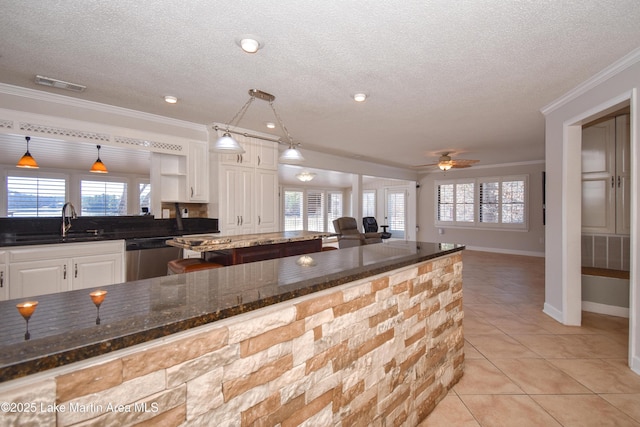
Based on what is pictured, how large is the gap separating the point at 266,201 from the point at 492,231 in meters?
6.13

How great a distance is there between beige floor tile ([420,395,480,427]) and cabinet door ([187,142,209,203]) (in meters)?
3.56

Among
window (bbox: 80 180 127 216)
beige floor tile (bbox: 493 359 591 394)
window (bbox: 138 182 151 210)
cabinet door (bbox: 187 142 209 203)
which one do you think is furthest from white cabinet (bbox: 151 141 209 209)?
beige floor tile (bbox: 493 359 591 394)

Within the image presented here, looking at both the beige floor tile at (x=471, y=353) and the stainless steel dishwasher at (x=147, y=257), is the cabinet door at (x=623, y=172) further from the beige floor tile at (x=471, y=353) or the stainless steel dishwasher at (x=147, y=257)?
the stainless steel dishwasher at (x=147, y=257)

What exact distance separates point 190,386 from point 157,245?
10.3ft

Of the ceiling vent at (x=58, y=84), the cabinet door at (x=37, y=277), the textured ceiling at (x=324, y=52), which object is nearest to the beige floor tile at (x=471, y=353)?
the textured ceiling at (x=324, y=52)


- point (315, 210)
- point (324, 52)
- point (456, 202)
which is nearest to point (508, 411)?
point (324, 52)

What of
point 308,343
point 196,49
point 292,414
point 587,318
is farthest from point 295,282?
point 587,318

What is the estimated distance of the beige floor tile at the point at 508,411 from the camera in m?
1.68

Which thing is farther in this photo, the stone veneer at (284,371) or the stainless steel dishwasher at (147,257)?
the stainless steel dishwasher at (147,257)

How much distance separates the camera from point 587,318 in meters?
3.27

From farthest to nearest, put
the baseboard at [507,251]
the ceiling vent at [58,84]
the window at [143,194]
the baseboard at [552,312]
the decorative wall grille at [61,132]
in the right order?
the baseboard at [507,251] < the window at [143,194] < the baseboard at [552,312] < the decorative wall grille at [61,132] < the ceiling vent at [58,84]

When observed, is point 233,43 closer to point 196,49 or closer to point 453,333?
point 196,49

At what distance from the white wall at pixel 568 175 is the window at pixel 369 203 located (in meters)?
7.86

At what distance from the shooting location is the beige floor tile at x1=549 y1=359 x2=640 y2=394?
6.57ft
